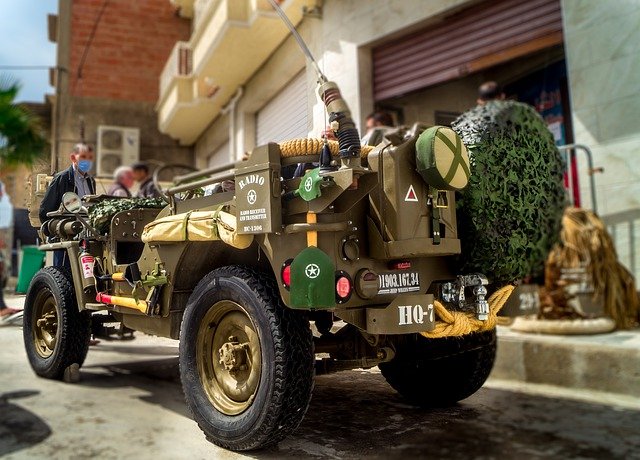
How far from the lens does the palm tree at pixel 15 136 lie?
2.52 meters

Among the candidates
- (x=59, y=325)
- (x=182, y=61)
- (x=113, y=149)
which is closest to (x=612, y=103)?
(x=59, y=325)

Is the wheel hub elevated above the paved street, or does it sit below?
above

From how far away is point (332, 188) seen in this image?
2107 millimetres

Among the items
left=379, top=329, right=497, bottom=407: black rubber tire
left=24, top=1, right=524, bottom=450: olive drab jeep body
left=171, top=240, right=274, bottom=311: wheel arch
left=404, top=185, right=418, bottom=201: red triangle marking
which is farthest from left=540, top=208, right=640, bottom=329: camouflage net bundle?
left=171, top=240, right=274, bottom=311: wheel arch

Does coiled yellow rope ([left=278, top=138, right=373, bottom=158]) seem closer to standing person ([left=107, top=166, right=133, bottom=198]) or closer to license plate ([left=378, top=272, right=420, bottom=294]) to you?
license plate ([left=378, top=272, right=420, bottom=294])

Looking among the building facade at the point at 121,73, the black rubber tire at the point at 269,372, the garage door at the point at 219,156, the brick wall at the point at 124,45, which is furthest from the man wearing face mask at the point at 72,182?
the brick wall at the point at 124,45

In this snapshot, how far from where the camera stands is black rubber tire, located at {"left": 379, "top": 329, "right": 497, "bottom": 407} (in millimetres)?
2998

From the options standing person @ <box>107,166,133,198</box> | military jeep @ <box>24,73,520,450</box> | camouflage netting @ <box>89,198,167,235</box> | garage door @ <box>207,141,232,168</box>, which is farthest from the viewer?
garage door @ <box>207,141,232,168</box>

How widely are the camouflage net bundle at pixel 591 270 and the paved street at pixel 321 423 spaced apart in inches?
45.6

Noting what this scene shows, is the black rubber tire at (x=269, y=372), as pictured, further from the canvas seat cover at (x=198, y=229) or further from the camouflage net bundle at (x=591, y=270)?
the camouflage net bundle at (x=591, y=270)

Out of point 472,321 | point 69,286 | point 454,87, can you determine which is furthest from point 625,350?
point 454,87

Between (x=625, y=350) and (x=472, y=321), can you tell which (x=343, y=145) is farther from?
(x=625, y=350)

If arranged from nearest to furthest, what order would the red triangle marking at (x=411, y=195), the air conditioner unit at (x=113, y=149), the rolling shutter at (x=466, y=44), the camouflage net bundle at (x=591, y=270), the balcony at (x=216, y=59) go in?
1. the red triangle marking at (x=411, y=195)
2. the camouflage net bundle at (x=591, y=270)
3. the rolling shutter at (x=466, y=44)
4. the balcony at (x=216, y=59)
5. the air conditioner unit at (x=113, y=149)

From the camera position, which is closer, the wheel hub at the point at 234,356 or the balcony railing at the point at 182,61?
the wheel hub at the point at 234,356
